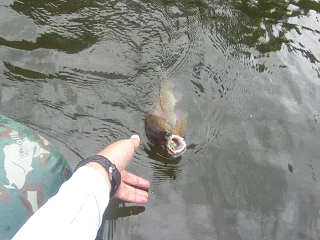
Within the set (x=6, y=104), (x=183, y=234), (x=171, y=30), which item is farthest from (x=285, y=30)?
(x=6, y=104)

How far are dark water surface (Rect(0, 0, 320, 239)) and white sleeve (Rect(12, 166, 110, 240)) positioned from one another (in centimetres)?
142

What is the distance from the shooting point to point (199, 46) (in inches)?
206

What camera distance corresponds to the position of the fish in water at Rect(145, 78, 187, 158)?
375cm

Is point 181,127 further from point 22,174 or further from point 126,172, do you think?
point 22,174

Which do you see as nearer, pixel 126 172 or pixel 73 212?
pixel 73 212

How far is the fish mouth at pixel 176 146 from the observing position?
3691mm

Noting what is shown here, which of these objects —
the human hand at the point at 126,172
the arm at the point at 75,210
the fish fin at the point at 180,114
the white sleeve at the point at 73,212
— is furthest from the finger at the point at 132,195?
the fish fin at the point at 180,114

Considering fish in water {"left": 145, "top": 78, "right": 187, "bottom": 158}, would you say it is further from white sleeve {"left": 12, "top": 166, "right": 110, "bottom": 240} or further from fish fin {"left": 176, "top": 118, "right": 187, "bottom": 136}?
white sleeve {"left": 12, "top": 166, "right": 110, "bottom": 240}

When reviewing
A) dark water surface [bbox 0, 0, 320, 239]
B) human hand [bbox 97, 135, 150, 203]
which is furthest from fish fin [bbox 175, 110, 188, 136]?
human hand [bbox 97, 135, 150, 203]

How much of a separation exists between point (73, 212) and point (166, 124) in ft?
7.28

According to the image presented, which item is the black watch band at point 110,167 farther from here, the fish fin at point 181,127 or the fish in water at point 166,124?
the fish fin at point 181,127

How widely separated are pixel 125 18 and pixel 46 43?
1.49 meters

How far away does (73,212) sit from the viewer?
6.17 feet

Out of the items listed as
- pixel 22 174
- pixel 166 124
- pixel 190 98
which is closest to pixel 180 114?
pixel 190 98
